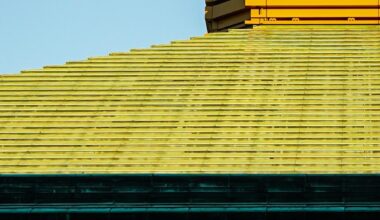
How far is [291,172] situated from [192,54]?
16.5 metres

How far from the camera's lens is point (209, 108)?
256 feet

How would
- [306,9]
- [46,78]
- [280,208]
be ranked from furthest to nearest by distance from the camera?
[306,9]
[46,78]
[280,208]

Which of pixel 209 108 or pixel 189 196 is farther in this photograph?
pixel 209 108

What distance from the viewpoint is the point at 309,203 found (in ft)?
227

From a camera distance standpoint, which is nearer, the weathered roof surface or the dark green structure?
the dark green structure

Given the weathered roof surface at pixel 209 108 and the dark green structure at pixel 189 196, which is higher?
the weathered roof surface at pixel 209 108

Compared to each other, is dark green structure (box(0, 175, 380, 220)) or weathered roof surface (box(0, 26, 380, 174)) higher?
weathered roof surface (box(0, 26, 380, 174))

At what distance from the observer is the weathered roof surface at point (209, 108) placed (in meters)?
72.4

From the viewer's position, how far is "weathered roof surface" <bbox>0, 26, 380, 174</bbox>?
72438mm

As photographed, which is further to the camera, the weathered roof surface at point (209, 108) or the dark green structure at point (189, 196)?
the weathered roof surface at point (209, 108)

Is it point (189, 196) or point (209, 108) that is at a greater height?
point (209, 108)

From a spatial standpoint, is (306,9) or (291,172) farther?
(306,9)

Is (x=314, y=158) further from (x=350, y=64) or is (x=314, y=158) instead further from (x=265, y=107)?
(x=350, y=64)
